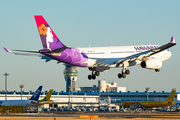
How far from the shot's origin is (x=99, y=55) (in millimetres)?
61438

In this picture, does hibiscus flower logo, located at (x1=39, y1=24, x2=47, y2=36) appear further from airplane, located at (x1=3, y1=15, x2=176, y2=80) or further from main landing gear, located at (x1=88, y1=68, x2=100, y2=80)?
main landing gear, located at (x1=88, y1=68, x2=100, y2=80)

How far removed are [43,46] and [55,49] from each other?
101 inches

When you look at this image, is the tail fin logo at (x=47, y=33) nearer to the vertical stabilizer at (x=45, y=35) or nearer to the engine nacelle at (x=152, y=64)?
the vertical stabilizer at (x=45, y=35)

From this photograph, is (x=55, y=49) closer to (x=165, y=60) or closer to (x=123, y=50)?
(x=123, y=50)

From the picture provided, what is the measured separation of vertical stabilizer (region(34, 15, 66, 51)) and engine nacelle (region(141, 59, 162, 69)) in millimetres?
17200

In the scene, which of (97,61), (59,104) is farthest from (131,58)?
(59,104)

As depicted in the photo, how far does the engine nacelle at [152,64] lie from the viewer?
206ft

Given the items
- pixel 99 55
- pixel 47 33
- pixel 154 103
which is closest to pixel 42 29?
pixel 47 33

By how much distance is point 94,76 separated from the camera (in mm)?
65500

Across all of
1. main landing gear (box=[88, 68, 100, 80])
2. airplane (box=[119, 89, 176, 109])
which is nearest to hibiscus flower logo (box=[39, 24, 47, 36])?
main landing gear (box=[88, 68, 100, 80])

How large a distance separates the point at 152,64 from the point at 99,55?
407 inches

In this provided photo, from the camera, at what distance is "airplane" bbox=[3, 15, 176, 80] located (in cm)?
5634

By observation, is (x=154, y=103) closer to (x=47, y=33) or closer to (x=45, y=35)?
(x=47, y=33)

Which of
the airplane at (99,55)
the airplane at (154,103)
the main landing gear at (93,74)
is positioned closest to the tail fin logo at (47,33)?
the airplane at (99,55)
